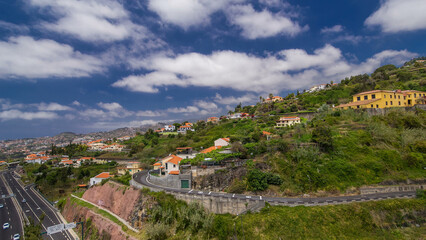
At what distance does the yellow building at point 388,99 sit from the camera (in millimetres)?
44156

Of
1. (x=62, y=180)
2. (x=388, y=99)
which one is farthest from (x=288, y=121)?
(x=62, y=180)

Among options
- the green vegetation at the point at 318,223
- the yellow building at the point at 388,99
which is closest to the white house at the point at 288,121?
the yellow building at the point at 388,99

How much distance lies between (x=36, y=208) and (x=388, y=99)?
84.0m

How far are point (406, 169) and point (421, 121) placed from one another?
13756 mm

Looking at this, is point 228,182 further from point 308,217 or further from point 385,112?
point 385,112

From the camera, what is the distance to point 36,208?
5053cm

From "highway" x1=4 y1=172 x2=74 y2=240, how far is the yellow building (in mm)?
63983

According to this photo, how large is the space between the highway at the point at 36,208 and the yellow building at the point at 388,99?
6398 centimetres

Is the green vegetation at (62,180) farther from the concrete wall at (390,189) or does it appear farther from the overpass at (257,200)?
the concrete wall at (390,189)

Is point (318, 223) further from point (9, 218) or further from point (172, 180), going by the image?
point (9, 218)

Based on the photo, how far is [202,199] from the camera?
27750 millimetres

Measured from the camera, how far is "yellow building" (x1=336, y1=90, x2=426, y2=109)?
44.2 metres

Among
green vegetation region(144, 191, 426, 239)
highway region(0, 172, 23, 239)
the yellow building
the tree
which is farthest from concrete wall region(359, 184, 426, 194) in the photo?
highway region(0, 172, 23, 239)

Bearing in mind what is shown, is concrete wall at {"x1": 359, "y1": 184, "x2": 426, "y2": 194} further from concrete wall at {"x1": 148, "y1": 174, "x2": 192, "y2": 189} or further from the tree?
concrete wall at {"x1": 148, "y1": 174, "x2": 192, "y2": 189}
